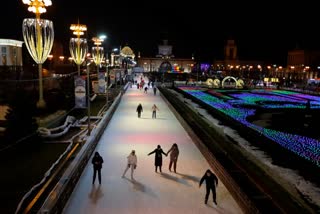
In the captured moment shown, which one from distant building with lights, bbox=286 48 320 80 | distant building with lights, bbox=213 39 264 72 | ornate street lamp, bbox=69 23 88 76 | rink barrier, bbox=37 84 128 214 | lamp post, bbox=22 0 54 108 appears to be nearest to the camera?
rink barrier, bbox=37 84 128 214

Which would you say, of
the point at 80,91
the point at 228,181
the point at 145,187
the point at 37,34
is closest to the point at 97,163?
the point at 145,187

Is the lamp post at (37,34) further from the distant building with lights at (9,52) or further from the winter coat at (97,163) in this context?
the distant building with lights at (9,52)

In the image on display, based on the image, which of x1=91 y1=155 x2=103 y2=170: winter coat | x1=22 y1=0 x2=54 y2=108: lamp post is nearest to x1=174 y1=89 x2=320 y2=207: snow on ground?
x1=91 y1=155 x2=103 y2=170: winter coat

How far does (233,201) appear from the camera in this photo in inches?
451

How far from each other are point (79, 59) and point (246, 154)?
661 inches

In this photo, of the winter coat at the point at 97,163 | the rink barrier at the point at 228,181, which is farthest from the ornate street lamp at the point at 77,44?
the winter coat at the point at 97,163

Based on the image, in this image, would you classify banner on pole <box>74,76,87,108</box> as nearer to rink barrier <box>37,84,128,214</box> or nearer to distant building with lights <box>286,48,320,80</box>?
rink barrier <box>37,84,128,214</box>

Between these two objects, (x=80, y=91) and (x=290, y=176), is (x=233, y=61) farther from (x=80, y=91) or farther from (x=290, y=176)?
(x=290, y=176)

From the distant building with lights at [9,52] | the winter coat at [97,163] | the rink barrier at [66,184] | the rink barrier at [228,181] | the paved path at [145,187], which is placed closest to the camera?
the rink barrier at [66,184]

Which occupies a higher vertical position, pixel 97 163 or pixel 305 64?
pixel 305 64

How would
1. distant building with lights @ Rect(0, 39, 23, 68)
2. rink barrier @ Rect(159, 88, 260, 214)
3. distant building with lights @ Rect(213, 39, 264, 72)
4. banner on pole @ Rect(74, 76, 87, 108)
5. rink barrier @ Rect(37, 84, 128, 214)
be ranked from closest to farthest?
rink barrier @ Rect(37, 84, 128, 214) < rink barrier @ Rect(159, 88, 260, 214) < banner on pole @ Rect(74, 76, 87, 108) < distant building with lights @ Rect(0, 39, 23, 68) < distant building with lights @ Rect(213, 39, 264, 72)

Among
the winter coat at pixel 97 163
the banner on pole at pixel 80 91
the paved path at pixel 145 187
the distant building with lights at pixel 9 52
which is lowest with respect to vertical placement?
the paved path at pixel 145 187

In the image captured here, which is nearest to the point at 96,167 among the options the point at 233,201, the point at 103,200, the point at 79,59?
the point at 103,200

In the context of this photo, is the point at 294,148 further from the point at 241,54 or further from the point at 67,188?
the point at 241,54
